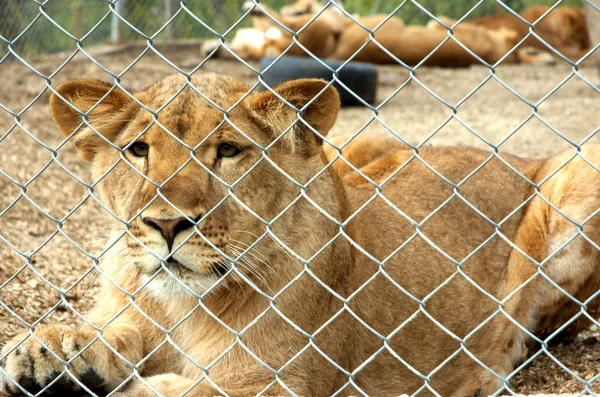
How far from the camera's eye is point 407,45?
39.6 ft

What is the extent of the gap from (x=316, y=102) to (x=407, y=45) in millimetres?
9660

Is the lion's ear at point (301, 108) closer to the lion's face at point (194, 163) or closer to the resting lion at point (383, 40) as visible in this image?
the lion's face at point (194, 163)

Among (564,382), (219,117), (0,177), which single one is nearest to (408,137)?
(0,177)

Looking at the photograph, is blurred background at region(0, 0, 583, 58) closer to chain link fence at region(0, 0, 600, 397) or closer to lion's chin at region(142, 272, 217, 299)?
chain link fence at region(0, 0, 600, 397)

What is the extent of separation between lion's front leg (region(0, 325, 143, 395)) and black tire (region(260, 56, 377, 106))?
184 inches

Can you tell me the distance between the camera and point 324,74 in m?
7.91

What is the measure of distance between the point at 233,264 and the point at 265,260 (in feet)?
0.94

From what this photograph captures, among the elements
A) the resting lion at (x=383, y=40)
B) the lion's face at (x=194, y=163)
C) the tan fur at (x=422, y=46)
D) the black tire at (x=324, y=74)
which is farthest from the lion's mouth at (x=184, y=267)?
the tan fur at (x=422, y=46)

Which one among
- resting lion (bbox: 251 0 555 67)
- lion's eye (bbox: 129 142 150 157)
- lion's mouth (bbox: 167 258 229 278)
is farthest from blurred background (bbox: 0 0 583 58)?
lion's mouth (bbox: 167 258 229 278)

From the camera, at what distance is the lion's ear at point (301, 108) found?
262 centimetres

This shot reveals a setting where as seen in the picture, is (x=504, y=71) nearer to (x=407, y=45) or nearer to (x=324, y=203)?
(x=407, y=45)

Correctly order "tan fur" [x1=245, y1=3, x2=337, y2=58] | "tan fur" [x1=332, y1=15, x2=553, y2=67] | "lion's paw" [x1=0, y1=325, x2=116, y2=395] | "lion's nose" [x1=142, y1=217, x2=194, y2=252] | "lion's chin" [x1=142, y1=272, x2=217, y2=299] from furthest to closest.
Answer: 1. "tan fur" [x1=332, y1=15, x2=553, y2=67]
2. "tan fur" [x1=245, y1=3, x2=337, y2=58]
3. "lion's paw" [x1=0, y1=325, x2=116, y2=395]
4. "lion's chin" [x1=142, y1=272, x2=217, y2=299]
5. "lion's nose" [x1=142, y1=217, x2=194, y2=252]

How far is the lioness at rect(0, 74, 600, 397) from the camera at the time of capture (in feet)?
8.78

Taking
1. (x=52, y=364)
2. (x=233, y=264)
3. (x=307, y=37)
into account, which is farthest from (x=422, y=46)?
(x=52, y=364)
